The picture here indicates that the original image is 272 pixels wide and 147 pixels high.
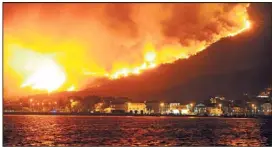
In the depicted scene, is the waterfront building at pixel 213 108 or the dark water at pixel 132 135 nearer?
the dark water at pixel 132 135

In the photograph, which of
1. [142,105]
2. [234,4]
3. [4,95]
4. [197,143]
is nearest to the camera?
[4,95]

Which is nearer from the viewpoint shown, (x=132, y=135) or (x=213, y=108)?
(x=132, y=135)

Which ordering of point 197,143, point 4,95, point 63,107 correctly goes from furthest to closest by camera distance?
point 63,107 < point 197,143 < point 4,95

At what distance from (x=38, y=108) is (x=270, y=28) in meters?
7.27

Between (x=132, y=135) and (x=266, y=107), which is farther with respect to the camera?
(x=266, y=107)

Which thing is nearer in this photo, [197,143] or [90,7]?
[90,7]

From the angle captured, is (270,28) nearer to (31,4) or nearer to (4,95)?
(31,4)

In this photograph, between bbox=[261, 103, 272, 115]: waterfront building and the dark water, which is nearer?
the dark water

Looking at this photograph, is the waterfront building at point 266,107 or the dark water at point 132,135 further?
the waterfront building at point 266,107

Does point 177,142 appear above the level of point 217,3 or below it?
below

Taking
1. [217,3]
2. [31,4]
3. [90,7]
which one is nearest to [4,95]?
[31,4]

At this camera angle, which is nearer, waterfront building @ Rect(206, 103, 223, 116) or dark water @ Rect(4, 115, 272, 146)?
dark water @ Rect(4, 115, 272, 146)

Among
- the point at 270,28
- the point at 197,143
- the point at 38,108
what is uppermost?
Answer: the point at 270,28

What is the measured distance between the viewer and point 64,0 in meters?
6.52
